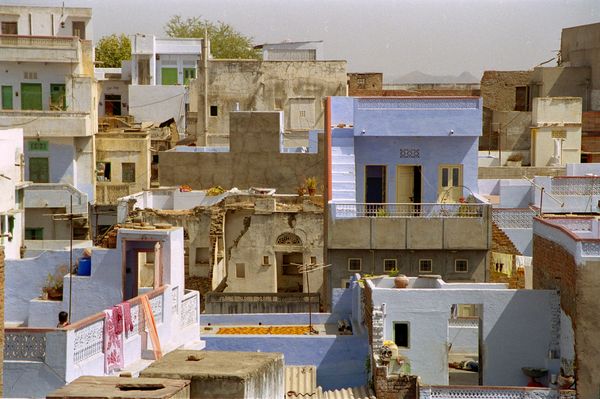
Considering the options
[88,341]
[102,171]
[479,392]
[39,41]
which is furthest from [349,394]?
[39,41]

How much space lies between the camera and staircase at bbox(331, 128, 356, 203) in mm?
38219

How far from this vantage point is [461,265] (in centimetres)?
3650

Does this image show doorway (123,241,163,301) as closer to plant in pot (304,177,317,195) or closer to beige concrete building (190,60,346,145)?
plant in pot (304,177,317,195)

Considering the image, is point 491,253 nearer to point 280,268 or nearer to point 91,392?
point 280,268

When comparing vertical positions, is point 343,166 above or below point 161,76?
below

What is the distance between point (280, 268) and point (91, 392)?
29421 mm

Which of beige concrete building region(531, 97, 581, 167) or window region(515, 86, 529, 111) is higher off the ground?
window region(515, 86, 529, 111)

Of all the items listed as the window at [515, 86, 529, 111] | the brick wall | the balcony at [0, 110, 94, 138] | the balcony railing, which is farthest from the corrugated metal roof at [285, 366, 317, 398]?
the window at [515, 86, 529, 111]

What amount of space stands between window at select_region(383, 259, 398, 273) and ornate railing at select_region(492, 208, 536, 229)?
5.62 m

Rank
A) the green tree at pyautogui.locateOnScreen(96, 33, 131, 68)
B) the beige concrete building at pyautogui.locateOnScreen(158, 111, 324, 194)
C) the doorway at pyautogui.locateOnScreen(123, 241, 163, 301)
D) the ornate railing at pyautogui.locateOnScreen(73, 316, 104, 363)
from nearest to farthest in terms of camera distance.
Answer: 1. the ornate railing at pyautogui.locateOnScreen(73, 316, 104, 363)
2. the doorway at pyautogui.locateOnScreen(123, 241, 163, 301)
3. the beige concrete building at pyautogui.locateOnScreen(158, 111, 324, 194)
4. the green tree at pyautogui.locateOnScreen(96, 33, 131, 68)

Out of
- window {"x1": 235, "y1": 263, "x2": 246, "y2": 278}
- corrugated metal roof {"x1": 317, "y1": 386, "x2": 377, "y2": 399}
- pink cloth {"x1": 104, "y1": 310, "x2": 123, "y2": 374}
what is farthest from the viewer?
window {"x1": 235, "y1": 263, "x2": 246, "y2": 278}

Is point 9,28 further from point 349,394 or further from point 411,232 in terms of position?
point 349,394

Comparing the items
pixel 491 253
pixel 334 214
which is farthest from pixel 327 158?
pixel 491 253

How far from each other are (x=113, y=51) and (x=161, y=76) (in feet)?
44.4
